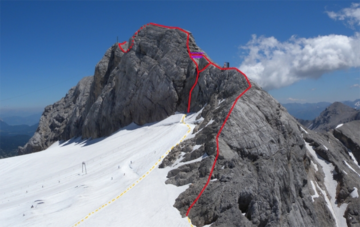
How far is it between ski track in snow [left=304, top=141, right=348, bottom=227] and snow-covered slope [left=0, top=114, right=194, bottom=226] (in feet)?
70.4

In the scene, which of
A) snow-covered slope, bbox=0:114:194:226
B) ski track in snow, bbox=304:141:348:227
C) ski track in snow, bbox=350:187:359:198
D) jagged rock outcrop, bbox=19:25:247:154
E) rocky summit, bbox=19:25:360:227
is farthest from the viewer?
jagged rock outcrop, bbox=19:25:247:154

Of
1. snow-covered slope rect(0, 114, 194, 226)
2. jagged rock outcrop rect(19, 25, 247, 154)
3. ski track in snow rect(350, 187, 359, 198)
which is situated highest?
jagged rock outcrop rect(19, 25, 247, 154)

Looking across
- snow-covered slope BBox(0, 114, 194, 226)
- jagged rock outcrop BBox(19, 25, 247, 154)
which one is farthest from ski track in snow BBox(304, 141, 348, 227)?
snow-covered slope BBox(0, 114, 194, 226)

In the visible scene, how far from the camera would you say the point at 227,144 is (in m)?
26.8

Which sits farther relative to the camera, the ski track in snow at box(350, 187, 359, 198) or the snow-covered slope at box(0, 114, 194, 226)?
the ski track in snow at box(350, 187, 359, 198)

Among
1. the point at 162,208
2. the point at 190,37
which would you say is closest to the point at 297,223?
the point at 162,208

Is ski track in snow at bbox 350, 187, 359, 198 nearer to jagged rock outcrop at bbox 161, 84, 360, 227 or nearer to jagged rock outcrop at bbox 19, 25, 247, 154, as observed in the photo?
jagged rock outcrop at bbox 161, 84, 360, 227

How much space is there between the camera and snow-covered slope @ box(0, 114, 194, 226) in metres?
21.9

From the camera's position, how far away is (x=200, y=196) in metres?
22.2

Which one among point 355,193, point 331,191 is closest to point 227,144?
point 331,191

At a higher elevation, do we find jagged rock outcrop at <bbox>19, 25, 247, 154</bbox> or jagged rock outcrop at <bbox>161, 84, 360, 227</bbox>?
jagged rock outcrop at <bbox>19, 25, 247, 154</bbox>

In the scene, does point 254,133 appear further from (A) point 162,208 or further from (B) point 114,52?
(B) point 114,52

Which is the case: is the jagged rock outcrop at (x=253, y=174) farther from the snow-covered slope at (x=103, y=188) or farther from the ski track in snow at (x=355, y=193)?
the snow-covered slope at (x=103, y=188)

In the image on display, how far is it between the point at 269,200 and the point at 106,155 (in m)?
26.4
